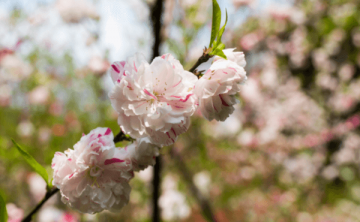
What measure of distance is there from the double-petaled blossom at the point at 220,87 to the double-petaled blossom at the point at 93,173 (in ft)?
0.51

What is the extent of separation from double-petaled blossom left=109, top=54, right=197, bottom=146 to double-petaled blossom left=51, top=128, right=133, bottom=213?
0.21ft

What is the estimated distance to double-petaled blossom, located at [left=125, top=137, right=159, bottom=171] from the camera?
38 cm

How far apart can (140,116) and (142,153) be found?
0.23ft

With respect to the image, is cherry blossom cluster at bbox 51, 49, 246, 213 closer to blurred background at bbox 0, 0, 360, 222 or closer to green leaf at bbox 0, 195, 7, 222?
green leaf at bbox 0, 195, 7, 222

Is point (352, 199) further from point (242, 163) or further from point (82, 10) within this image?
point (82, 10)

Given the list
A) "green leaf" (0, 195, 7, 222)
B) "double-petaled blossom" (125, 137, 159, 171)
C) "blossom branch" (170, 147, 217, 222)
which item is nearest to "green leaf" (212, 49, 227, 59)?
"double-petaled blossom" (125, 137, 159, 171)

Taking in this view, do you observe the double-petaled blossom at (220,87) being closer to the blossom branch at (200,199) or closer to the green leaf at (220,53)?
the green leaf at (220,53)

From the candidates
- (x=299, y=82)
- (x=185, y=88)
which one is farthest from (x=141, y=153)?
(x=299, y=82)

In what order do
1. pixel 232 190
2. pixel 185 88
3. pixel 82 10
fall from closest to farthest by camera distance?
1. pixel 185 88
2. pixel 82 10
3. pixel 232 190

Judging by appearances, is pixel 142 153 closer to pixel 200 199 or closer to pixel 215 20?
pixel 215 20

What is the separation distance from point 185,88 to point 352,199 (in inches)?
147

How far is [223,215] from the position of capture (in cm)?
318

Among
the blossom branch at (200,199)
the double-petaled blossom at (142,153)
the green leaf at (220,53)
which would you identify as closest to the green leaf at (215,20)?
the green leaf at (220,53)

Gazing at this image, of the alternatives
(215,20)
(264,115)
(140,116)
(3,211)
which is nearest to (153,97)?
(140,116)
